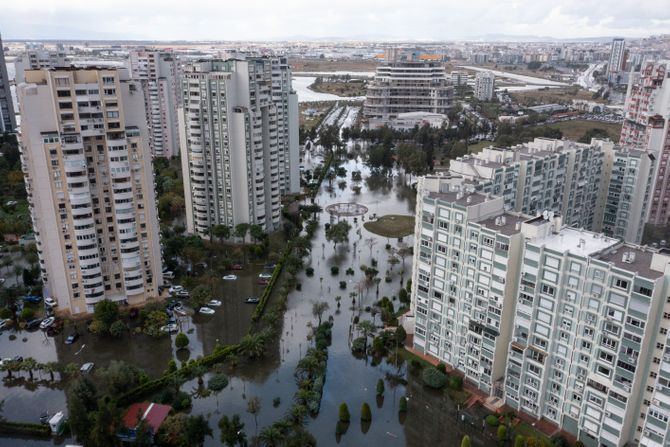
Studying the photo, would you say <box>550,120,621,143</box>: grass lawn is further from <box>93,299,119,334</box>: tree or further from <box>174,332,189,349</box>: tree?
<box>93,299,119,334</box>: tree

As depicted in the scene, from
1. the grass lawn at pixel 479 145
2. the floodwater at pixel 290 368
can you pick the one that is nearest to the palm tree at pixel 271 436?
the floodwater at pixel 290 368

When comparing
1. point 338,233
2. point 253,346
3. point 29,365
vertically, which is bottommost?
point 253,346

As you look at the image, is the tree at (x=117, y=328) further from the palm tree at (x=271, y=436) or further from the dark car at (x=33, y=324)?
the palm tree at (x=271, y=436)

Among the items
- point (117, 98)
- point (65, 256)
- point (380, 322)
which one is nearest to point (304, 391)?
point (380, 322)

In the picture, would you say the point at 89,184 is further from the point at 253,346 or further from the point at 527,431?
the point at 527,431

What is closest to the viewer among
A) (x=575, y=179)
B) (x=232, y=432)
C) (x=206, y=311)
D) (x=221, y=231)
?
(x=232, y=432)

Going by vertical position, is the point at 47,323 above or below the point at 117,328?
below

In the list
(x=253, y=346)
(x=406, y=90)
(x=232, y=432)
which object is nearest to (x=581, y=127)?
(x=406, y=90)

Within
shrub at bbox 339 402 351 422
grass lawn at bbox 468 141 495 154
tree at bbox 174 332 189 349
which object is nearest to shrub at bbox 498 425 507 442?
shrub at bbox 339 402 351 422
